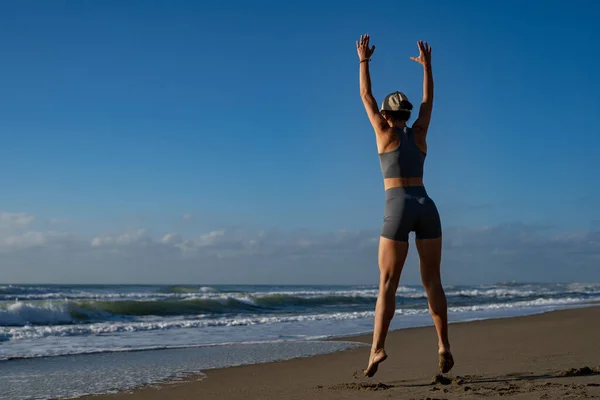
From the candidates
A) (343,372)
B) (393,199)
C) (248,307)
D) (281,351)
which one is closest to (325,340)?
(281,351)

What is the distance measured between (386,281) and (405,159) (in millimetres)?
910

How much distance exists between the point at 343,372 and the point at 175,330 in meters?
7.27

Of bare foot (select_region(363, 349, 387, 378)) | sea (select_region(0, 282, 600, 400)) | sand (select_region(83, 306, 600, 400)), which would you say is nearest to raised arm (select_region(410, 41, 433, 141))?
bare foot (select_region(363, 349, 387, 378))

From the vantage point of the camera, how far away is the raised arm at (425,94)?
15.5ft

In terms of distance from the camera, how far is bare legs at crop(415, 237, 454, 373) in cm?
458

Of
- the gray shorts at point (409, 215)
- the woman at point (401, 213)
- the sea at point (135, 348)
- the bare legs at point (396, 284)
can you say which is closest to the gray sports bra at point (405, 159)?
the woman at point (401, 213)

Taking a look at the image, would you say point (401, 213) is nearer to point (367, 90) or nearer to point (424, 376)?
point (367, 90)

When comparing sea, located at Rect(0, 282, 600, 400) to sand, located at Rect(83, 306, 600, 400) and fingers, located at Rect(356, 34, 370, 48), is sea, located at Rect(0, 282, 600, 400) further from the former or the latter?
fingers, located at Rect(356, 34, 370, 48)

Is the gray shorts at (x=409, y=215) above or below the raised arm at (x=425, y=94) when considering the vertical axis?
below

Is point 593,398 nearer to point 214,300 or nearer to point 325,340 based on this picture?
point 325,340

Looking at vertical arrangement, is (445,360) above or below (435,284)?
below

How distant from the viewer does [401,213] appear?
4.46 m

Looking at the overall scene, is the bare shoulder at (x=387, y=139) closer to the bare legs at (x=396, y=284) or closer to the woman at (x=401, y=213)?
the woman at (x=401, y=213)

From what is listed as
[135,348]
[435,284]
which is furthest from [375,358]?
[135,348]
